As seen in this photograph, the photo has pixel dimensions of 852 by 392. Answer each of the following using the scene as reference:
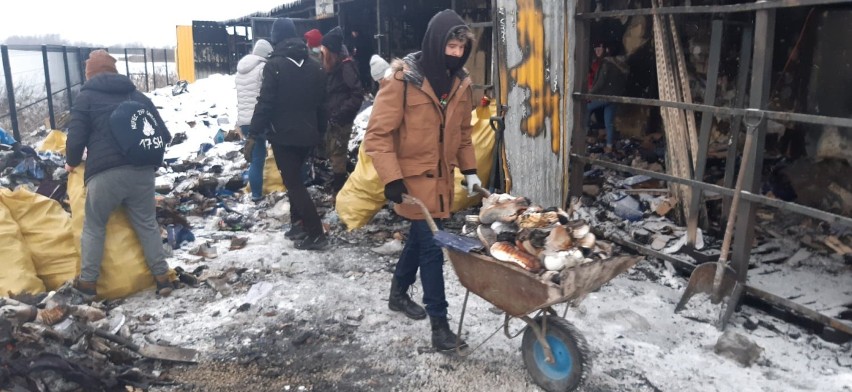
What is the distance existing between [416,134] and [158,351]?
2029 mm

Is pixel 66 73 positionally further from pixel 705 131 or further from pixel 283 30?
→ pixel 705 131

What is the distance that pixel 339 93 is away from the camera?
6801 millimetres

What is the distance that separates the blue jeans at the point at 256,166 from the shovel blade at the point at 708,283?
180 inches

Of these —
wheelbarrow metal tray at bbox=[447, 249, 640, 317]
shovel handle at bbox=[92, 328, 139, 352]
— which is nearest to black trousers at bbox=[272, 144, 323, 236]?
shovel handle at bbox=[92, 328, 139, 352]

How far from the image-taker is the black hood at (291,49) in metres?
5.57

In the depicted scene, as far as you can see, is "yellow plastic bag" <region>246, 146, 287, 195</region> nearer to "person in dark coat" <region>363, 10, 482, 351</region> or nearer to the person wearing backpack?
the person wearing backpack

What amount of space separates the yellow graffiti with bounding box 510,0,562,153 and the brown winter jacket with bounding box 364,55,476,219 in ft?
5.42

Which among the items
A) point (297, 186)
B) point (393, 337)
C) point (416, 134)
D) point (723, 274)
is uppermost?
point (416, 134)

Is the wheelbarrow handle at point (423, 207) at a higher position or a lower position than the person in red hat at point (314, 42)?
lower

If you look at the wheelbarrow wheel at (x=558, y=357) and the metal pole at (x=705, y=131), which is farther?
the metal pole at (x=705, y=131)

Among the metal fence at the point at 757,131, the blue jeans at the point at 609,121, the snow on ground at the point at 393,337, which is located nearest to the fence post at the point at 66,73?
the snow on ground at the point at 393,337

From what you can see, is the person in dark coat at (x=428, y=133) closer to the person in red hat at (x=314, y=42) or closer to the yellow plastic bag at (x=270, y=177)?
the person in red hat at (x=314, y=42)

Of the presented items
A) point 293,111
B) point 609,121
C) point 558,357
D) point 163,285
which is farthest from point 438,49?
point 609,121

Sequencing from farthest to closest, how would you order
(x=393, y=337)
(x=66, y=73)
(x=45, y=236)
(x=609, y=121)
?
(x=66, y=73) → (x=609, y=121) → (x=45, y=236) → (x=393, y=337)
